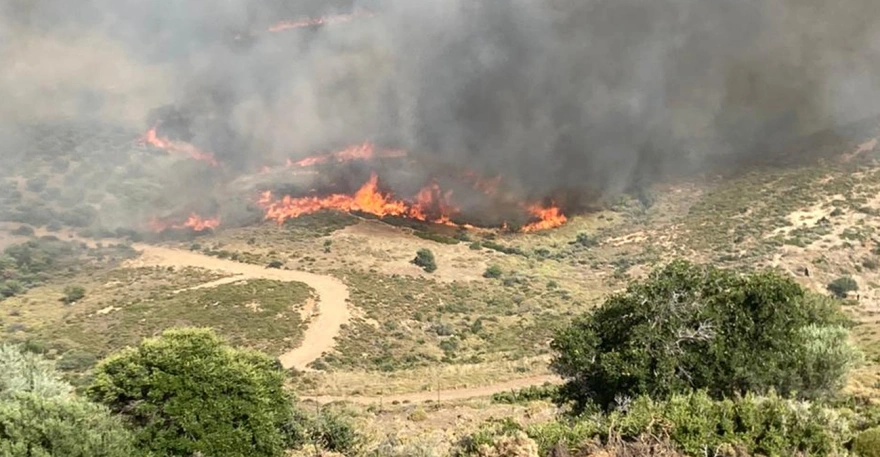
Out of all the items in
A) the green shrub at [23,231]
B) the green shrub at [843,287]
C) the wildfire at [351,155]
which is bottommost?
the green shrub at [843,287]

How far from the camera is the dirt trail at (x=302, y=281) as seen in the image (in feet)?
146

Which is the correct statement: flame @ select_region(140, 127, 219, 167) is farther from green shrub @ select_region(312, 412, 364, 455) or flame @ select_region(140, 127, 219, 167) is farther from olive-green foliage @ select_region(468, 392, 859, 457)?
olive-green foliage @ select_region(468, 392, 859, 457)

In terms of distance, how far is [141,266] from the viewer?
63.9 m

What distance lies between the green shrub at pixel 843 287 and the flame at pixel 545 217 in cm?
3290

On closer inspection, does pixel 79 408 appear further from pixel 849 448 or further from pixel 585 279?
pixel 585 279

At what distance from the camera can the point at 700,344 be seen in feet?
65.4

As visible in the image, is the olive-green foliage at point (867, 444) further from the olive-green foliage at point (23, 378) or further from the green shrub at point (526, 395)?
the olive-green foliage at point (23, 378)

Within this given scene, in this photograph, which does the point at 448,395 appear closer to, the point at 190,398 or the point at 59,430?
the point at 190,398

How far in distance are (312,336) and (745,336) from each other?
32516mm

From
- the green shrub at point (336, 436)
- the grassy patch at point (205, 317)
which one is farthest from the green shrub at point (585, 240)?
the green shrub at point (336, 436)

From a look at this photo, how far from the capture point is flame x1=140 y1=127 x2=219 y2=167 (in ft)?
Result: 350

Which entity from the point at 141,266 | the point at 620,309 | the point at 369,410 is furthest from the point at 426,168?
the point at 620,309

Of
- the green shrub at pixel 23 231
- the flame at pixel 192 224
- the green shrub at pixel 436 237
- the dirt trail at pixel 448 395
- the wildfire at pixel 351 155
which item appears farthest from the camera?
the wildfire at pixel 351 155

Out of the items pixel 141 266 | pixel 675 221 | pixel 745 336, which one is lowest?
pixel 745 336
